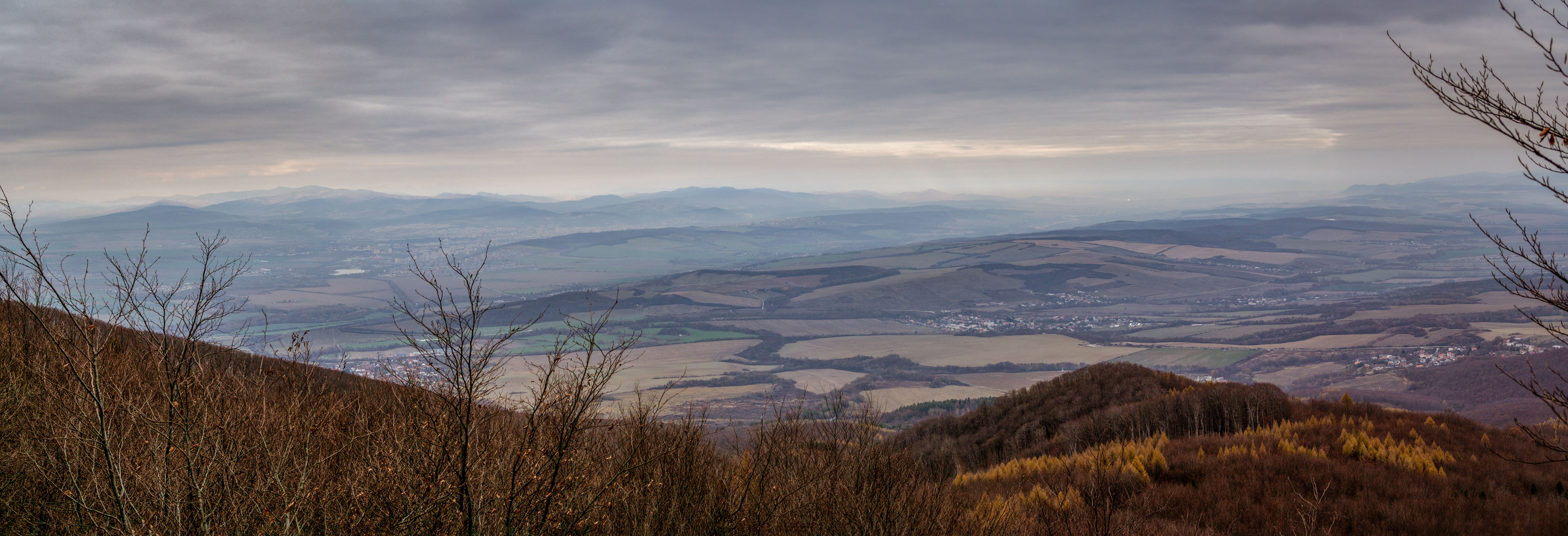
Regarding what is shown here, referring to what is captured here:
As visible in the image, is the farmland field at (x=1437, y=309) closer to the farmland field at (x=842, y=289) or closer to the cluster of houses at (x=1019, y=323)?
the cluster of houses at (x=1019, y=323)

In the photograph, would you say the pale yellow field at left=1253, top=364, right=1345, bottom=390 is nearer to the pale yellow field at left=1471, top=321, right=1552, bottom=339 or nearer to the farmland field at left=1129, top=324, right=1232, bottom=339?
the pale yellow field at left=1471, top=321, right=1552, bottom=339

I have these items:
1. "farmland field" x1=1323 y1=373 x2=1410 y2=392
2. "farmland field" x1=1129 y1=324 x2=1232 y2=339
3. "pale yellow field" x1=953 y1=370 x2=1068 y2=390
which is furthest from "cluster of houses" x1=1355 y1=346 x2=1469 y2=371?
"pale yellow field" x1=953 y1=370 x2=1068 y2=390

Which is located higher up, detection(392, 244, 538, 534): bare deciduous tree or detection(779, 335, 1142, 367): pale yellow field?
detection(392, 244, 538, 534): bare deciduous tree

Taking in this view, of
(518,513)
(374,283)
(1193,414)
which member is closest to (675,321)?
(374,283)

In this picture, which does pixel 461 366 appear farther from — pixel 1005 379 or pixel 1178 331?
pixel 1178 331

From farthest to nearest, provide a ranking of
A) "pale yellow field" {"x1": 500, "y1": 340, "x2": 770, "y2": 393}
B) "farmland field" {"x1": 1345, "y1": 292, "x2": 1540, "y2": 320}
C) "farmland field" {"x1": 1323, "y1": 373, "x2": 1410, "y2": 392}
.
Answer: "farmland field" {"x1": 1345, "y1": 292, "x2": 1540, "y2": 320} → "pale yellow field" {"x1": 500, "y1": 340, "x2": 770, "y2": 393} → "farmland field" {"x1": 1323, "y1": 373, "x2": 1410, "y2": 392}

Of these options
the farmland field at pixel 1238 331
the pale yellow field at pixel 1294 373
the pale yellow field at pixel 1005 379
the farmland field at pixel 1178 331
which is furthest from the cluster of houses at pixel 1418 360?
the pale yellow field at pixel 1005 379

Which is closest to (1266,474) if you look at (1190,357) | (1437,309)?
(1190,357)
